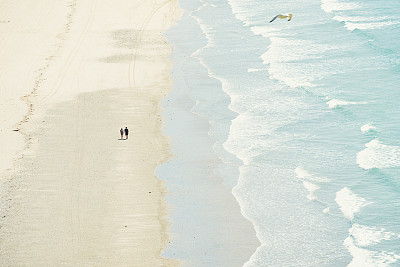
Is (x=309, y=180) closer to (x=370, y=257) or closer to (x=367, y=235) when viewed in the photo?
(x=367, y=235)

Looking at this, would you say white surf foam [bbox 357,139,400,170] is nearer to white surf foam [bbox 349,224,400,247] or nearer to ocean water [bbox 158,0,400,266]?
ocean water [bbox 158,0,400,266]

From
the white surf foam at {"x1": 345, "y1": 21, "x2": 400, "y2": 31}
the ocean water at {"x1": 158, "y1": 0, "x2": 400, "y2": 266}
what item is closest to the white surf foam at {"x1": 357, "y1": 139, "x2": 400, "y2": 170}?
the ocean water at {"x1": 158, "y1": 0, "x2": 400, "y2": 266}

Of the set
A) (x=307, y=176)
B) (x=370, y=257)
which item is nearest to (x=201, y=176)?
(x=307, y=176)

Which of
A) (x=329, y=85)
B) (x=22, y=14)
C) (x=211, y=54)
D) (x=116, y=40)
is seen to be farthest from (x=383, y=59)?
(x=22, y=14)

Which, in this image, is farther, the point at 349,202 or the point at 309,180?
the point at 309,180

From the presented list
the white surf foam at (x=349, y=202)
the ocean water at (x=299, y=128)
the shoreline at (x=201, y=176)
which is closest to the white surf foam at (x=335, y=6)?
the ocean water at (x=299, y=128)

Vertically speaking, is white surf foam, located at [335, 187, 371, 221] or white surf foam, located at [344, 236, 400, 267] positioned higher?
white surf foam, located at [344, 236, 400, 267]

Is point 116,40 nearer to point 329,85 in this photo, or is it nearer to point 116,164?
point 329,85
